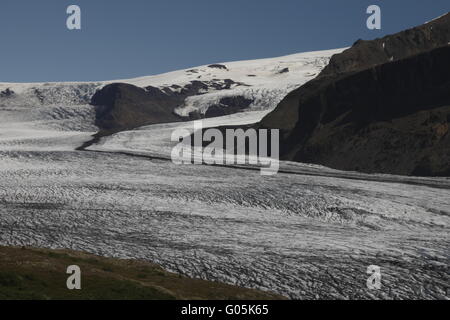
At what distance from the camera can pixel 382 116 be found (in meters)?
109

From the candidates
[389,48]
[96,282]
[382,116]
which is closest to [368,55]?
[389,48]

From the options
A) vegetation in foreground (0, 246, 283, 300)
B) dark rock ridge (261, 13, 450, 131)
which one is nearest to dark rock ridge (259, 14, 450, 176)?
dark rock ridge (261, 13, 450, 131)

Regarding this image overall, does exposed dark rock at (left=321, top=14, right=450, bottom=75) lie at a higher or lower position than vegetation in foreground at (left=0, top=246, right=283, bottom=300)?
higher

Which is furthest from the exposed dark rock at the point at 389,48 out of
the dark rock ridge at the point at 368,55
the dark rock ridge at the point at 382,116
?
the dark rock ridge at the point at 382,116

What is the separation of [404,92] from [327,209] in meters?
58.8

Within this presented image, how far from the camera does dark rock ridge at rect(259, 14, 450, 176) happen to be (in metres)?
94.9

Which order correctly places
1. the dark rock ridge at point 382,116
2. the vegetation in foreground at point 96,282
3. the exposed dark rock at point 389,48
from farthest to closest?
the exposed dark rock at point 389,48
the dark rock ridge at point 382,116
the vegetation in foreground at point 96,282

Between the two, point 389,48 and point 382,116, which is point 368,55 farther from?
point 382,116

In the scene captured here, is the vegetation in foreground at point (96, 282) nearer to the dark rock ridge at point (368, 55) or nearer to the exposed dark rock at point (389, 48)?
the dark rock ridge at point (368, 55)

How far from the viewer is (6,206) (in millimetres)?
55188

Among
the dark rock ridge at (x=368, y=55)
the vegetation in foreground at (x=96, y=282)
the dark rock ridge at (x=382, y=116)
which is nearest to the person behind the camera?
the vegetation in foreground at (x=96, y=282)

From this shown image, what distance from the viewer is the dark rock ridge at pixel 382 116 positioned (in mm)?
94938

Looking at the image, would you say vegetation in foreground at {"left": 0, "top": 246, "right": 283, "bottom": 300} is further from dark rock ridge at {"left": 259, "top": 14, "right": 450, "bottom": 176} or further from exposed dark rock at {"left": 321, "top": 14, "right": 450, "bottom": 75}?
exposed dark rock at {"left": 321, "top": 14, "right": 450, "bottom": 75}

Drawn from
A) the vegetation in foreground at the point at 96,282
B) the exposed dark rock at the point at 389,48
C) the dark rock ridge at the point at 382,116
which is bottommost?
the vegetation in foreground at the point at 96,282
